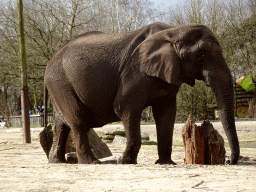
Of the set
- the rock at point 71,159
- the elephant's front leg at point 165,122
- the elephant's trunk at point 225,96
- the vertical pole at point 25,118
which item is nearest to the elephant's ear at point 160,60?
the elephant's trunk at point 225,96

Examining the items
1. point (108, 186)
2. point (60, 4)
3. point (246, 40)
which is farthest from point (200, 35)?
point (246, 40)

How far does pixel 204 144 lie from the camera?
6.48 metres

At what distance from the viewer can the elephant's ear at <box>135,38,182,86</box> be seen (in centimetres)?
558

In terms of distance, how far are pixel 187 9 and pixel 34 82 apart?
14.0 metres

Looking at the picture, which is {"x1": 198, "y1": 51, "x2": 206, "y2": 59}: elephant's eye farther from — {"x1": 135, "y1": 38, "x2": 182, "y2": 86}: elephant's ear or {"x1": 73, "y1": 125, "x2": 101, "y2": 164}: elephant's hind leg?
{"x1": 73, "y1": 125, "x2": 101, "y2": 164}: elephant's hind leg

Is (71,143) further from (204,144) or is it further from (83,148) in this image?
(204,144)

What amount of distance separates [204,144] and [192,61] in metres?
1.65

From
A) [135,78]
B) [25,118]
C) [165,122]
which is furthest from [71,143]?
[25,118]

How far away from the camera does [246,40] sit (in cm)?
2891

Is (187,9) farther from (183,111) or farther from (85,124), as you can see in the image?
(85,124)

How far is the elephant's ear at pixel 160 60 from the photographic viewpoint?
5578 millimetres

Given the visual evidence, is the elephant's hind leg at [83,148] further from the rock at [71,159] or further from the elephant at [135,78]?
the rock at [71,159]

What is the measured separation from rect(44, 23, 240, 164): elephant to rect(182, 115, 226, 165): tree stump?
0.43 meters

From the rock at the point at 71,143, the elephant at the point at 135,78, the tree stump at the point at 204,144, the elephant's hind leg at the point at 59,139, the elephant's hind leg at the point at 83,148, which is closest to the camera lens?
the elephant at the point at 135,78
